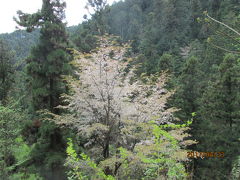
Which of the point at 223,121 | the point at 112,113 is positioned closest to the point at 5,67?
the point at 112,113

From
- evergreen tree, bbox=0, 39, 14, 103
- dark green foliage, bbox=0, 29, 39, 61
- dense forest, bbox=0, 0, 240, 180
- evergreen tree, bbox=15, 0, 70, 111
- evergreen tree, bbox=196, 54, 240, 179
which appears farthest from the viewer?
dark green foliage, bbox=0, 29, 39, 61

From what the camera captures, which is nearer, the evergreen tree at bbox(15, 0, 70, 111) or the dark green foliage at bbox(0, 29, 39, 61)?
the evergreen tree at bbox(15, 0, 70, 111)

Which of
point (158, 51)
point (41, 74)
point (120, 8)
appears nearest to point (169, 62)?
point (41, 74)

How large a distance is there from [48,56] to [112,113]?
19.3 ft

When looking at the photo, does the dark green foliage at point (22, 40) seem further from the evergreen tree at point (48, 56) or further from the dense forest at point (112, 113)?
the evergreen tree at point (48, 56)

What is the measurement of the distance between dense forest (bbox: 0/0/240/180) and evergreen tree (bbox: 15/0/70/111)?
0.05 m

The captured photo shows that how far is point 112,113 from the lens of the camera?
5508 mm

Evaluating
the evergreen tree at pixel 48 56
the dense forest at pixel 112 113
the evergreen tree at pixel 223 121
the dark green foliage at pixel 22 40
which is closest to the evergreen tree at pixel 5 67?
the dense forest at pixel 112 113

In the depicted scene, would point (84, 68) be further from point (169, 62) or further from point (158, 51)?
point (158, 51)

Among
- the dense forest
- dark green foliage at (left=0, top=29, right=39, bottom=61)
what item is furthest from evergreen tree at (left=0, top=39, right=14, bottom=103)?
dark green foliage at (left=0, top=29, right=39, bottom=61)

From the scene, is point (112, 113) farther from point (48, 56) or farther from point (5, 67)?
point (5, 67)

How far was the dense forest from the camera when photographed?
4406mm

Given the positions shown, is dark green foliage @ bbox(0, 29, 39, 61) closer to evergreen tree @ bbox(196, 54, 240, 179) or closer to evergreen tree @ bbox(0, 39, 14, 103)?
evergreen tree @ bbox(0, 39, 14, 103)

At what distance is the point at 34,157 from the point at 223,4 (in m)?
A: 32.4
